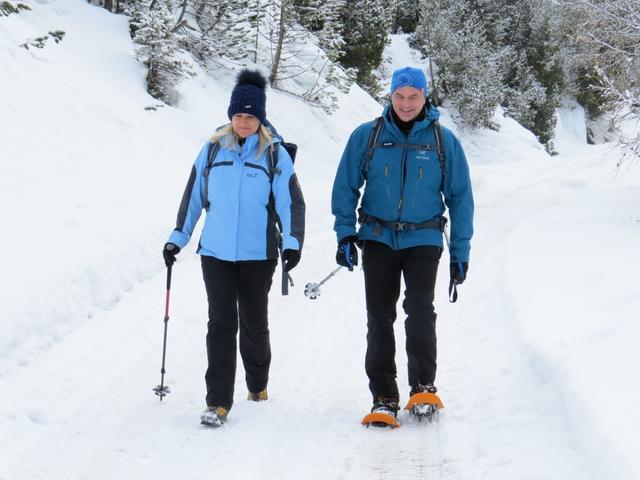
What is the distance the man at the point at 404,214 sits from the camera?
14.4ft

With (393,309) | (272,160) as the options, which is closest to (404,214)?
(393,309)

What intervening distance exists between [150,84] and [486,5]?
32.4 metres

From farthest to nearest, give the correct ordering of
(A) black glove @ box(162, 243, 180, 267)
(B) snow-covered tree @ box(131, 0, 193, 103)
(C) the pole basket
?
(B) snow-covered tree @ box(131, 0, 193, 103)
(C) the pole basket
(A) black glove @ box(162, 243, 180, 267)

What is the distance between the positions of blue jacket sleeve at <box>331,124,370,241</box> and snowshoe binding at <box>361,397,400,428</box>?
3.51ft

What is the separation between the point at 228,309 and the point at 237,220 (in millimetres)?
575

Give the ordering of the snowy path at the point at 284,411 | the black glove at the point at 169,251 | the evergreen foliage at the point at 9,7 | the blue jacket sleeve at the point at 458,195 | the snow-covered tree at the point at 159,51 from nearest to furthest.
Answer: the snowy path at the point at 284,411 < the blue jacket sleeve at the point at 458,195 < the black glove at the point at 169,251 < the evergreen foliage at the point at 9,7 < the snow-covered tree at the point at 159,51

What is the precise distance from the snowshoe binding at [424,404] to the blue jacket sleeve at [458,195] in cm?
86

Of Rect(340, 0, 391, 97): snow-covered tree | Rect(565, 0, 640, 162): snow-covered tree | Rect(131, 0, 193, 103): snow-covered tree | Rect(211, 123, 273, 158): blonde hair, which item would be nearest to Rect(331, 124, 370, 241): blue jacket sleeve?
Rect(211, 123, 273, 158): blonde hair

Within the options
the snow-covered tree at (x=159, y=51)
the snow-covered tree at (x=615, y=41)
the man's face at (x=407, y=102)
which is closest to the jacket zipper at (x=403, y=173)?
the man's face at (x=407, y=102)

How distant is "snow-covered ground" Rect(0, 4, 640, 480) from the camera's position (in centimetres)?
400

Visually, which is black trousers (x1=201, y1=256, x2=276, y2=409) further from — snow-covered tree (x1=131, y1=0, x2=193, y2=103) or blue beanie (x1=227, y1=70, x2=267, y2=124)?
snow-covered tree (x1=131, y1=0, x2=193, y2=103)

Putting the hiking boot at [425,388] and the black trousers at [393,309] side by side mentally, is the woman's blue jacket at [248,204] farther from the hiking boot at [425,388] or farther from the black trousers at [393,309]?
the hiking boot at [425,388]

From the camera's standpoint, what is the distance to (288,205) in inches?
181

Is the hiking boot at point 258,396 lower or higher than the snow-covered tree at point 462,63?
lower
